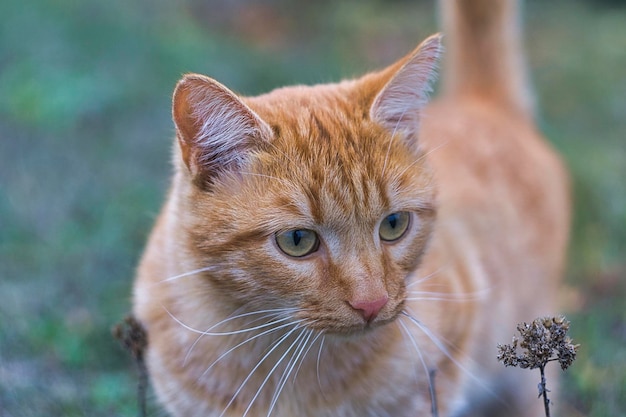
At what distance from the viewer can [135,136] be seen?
18.9ft

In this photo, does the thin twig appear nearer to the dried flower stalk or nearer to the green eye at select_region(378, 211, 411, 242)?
the green eye at select_region(378, 211, 411, 242)

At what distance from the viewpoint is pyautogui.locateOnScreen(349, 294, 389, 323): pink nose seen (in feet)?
6.63

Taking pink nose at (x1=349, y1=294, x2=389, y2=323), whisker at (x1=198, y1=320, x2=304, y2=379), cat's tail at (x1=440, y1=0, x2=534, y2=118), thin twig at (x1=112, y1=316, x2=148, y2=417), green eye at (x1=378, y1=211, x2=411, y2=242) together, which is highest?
cat's tail at (x1=440, y1=0, x2=534, y2=118)

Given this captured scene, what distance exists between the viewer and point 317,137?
7.23 feet

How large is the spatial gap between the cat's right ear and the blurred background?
3.69ft

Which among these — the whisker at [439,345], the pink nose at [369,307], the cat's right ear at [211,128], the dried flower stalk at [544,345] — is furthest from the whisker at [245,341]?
the dried flower stalk at [544,345]

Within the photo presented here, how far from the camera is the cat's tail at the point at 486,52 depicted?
3.69 meters

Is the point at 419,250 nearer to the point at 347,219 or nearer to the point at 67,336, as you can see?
the point at 347,219

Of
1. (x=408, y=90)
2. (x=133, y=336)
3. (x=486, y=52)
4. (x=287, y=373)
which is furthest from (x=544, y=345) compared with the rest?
(x=486, y=52)

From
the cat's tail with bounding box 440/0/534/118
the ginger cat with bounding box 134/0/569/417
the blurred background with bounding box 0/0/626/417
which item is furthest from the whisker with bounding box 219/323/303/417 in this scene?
the cat's tail with bounding box 440/0/534/118

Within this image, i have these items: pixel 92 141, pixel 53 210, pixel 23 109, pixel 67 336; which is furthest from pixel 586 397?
pixel 23 109

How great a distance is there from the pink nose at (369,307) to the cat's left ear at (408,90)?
0.57 metres

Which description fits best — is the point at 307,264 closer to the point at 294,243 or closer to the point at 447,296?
the point at 294,243

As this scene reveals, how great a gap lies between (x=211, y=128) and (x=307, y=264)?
0.47m
